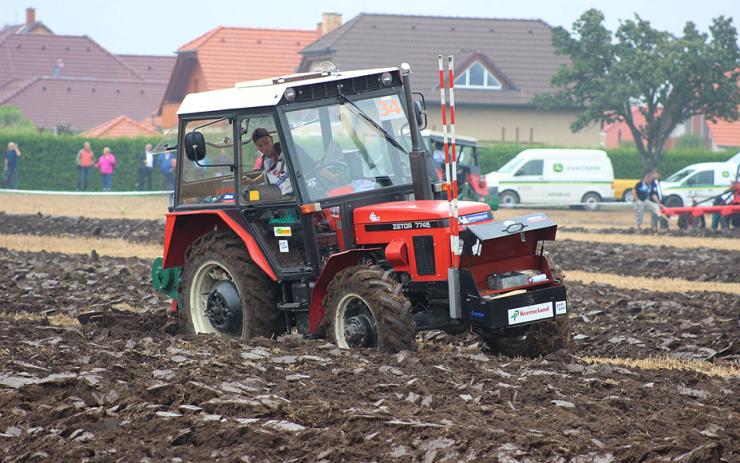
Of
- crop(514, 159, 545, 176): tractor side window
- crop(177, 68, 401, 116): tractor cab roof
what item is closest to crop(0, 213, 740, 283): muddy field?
crop(177, 68, 401, 116): tractor cab roof

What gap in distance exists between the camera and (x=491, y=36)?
6047 centimetres

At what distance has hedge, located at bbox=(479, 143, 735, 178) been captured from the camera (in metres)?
46.5

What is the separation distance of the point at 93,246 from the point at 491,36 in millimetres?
40893

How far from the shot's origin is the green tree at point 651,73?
149 ft

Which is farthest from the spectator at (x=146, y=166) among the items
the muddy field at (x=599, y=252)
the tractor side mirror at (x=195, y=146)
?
the tractor side mirror at (x=195, y=146)

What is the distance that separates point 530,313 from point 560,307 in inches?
13.6

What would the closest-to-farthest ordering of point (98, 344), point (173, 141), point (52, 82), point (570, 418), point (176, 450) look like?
1. point (176, 450)
2. point (570, 418)
3. point (98, 344)
4. point (173, 141)
5. point (52, 82)

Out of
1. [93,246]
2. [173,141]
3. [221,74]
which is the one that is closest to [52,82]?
[221,74]

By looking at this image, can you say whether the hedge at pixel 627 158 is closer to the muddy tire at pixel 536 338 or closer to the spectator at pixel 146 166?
the spectator at pixel 146 166

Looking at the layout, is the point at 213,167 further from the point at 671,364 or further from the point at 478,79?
the point at 478,79

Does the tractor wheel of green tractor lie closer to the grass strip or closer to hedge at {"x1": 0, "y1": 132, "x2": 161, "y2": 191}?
the grass strip

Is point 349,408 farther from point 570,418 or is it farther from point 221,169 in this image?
point 221,169

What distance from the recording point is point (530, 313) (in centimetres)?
957

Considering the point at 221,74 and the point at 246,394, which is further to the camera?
the point at 221,74
